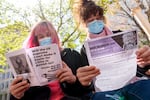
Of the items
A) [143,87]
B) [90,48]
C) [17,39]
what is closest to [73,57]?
[90,48]

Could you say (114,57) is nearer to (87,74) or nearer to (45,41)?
(87,74)

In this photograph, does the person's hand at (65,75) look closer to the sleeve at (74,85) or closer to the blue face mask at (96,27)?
the sleeve at (74,85)

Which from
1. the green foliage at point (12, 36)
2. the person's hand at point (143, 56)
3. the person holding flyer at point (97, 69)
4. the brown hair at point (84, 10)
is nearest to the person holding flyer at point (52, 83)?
the person holding flyer at point (97, 69)

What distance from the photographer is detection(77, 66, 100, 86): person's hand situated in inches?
61.7

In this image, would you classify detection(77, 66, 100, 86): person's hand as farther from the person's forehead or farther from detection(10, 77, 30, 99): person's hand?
the person's forehead

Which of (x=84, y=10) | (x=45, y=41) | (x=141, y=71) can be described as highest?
(x=84, y=10)

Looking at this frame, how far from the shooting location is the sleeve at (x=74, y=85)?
73.0 inches

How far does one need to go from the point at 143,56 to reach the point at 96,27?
40cm

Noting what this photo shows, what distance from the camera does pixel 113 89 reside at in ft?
5.24

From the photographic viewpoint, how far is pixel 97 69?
61.3 inches

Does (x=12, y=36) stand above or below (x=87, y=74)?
below

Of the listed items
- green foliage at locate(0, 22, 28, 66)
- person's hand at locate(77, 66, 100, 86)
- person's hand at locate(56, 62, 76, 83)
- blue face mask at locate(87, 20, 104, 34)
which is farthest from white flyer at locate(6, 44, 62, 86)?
green foliage at locate(0, 22, 28, 66)

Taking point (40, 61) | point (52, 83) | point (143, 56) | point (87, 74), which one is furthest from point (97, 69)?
point (52, 83)

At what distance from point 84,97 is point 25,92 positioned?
1.27 ft
